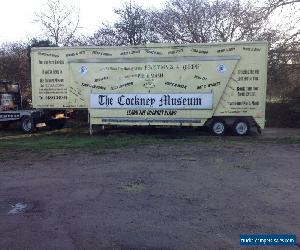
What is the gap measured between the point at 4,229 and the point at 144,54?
1132cm

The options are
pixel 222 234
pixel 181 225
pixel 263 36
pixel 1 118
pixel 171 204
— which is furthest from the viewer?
pixel 263 36

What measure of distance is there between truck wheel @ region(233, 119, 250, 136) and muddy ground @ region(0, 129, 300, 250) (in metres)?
4.13

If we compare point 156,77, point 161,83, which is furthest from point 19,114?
point 161,83

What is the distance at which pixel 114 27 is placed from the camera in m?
30.2

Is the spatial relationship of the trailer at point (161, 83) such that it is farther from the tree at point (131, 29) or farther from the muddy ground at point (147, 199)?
the tree at point (131, 29)

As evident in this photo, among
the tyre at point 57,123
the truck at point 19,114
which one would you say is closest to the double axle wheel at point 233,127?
the truck at point 19,114

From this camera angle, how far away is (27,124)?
18.5 meters

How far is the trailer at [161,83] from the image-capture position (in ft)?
52.6

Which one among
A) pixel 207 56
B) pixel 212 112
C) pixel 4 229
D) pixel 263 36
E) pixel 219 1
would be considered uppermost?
pixel 219 1

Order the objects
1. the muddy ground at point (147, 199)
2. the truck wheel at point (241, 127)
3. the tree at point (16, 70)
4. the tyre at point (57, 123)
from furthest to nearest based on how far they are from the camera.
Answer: the tree at point (16, 70)
the tyre at point (57, 123)
the truck wheel at point (241, 127)
the muddy ground at point (147, 199)

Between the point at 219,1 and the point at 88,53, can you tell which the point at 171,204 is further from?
the point at 219,1

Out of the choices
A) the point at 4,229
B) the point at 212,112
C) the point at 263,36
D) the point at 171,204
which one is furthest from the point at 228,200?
the point at 263,36

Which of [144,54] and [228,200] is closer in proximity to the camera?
[228,200]

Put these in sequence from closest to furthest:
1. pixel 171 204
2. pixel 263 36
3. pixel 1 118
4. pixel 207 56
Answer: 1. pixel 171 204
2. pixel 207 56
3. pixel 1 118
4. pixel 263 36
